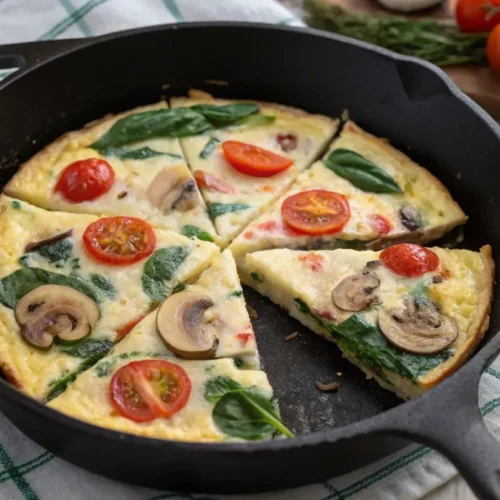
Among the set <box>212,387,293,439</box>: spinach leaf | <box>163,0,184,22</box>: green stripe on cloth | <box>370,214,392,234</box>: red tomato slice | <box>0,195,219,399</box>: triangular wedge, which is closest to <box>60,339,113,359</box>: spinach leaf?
<box>0,195,219,399</box>: triangular wedge

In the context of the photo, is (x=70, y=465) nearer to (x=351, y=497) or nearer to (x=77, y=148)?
(x=351, y=497)

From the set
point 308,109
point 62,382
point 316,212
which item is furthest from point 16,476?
point 308,109

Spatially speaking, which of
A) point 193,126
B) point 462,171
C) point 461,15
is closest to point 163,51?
point 193,126

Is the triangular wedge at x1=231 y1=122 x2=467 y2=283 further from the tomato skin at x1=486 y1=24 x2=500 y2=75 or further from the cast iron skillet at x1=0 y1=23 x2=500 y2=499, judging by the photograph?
the tomato skin at x1=486 y1=24 x2=500 y2=75

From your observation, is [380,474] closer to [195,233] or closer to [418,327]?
[418,327]

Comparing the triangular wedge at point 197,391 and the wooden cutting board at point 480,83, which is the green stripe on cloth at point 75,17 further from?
the triangular wedge at point 197,391

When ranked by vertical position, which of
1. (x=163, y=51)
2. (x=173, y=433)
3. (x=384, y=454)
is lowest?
(x=384, y=454)

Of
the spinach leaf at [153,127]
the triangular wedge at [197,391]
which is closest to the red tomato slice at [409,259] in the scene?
the triangular wedge at [197,391]
